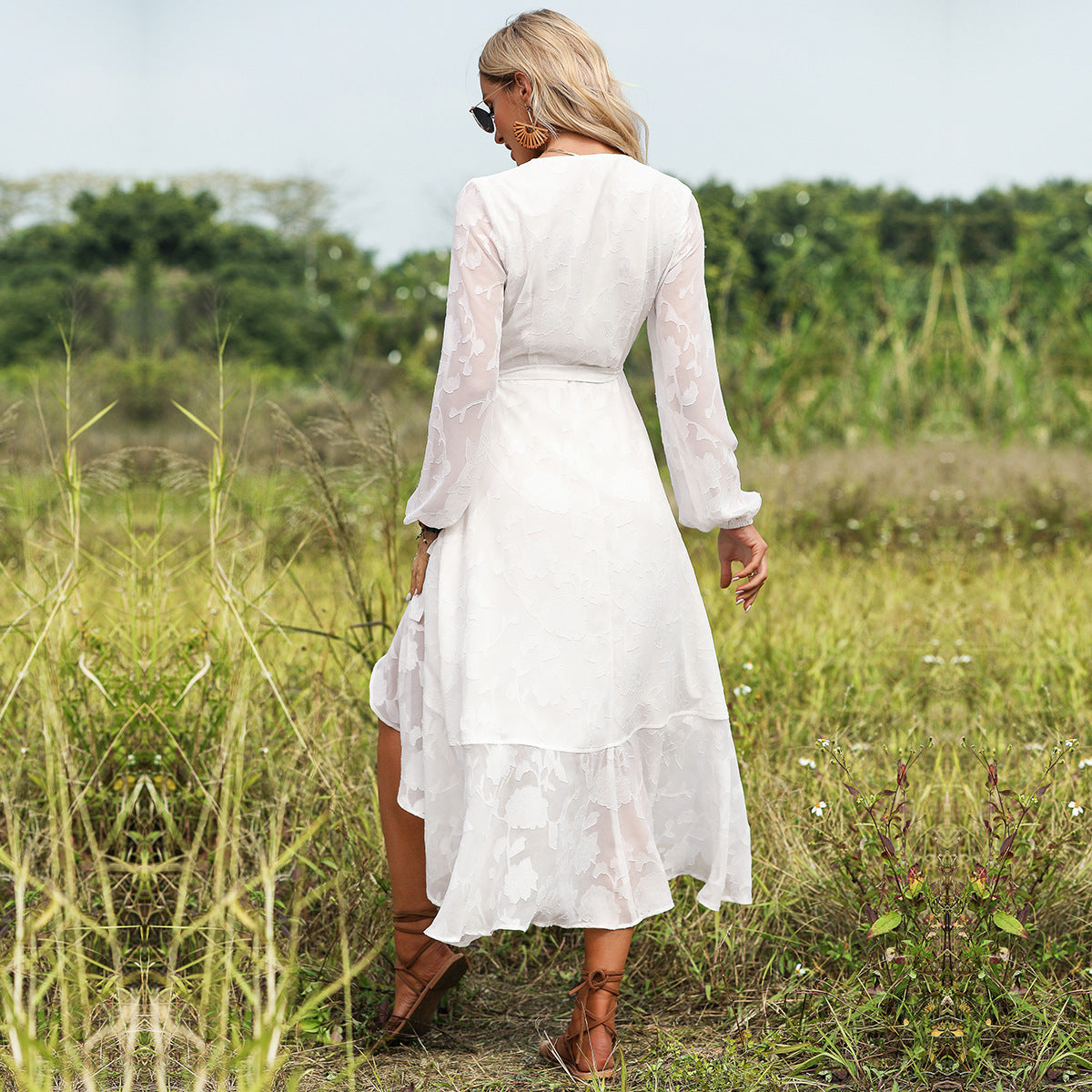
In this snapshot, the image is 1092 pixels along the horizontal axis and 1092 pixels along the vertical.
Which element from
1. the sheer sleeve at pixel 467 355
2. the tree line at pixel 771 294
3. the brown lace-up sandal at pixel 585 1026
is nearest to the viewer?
the sheer sleeve at pixel 467 355

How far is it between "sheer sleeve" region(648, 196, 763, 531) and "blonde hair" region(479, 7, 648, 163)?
218mm

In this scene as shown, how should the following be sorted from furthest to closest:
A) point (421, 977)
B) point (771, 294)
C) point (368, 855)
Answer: point (771, 294) < point (368, 855) < point (421, 977)

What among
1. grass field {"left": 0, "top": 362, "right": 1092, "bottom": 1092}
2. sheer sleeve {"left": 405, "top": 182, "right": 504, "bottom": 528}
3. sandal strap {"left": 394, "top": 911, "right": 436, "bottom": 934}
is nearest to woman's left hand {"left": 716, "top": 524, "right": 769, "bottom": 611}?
grass field {"left": 0, "top": 362, "right": 1092, "bottom": 1092}

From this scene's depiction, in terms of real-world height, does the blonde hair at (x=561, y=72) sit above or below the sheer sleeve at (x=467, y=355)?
above

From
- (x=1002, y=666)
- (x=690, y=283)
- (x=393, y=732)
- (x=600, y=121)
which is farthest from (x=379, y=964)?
(x=1002, y=666)

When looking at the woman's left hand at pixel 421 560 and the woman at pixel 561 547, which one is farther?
the woman's left hand at pixel 421 560

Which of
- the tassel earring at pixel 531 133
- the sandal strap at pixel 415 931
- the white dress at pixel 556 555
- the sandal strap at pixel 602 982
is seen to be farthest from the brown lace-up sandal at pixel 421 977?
the tassel earring at pixel 531 133

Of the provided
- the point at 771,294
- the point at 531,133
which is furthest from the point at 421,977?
the point at 771,294

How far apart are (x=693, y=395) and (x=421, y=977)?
1.15 metres

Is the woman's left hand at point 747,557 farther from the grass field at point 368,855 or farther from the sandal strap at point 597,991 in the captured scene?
the sandal strap at point 597,991

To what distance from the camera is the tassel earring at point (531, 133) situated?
1.82 m

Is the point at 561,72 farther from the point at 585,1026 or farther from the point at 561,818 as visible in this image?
the point at 585,1026

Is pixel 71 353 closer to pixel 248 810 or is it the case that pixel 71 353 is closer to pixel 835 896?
pixel 248 810

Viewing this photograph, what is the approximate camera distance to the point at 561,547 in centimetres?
182
